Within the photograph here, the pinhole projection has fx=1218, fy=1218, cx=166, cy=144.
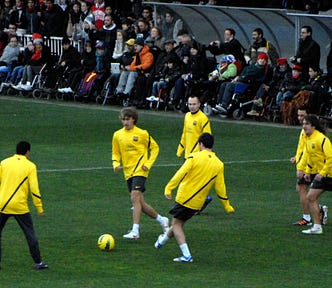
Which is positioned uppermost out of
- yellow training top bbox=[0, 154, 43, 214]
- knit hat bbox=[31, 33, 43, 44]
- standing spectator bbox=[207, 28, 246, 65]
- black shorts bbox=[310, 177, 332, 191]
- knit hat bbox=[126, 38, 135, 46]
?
yellow training top bbox=[0, 154, 43, 214]

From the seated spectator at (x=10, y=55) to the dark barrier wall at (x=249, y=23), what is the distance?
5268 mm

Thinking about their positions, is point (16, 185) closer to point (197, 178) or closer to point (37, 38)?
point (197, 178)

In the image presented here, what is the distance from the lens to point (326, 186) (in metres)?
17.8

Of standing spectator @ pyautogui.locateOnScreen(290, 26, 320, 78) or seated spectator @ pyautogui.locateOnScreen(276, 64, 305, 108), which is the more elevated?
standing spectator @ pyautogui.locateOnScreen(290, 26, 320, 78)

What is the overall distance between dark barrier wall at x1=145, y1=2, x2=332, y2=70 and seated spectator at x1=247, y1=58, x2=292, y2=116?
2202 mm

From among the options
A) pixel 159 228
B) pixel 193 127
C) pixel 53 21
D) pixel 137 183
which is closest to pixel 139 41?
pixel 53 21

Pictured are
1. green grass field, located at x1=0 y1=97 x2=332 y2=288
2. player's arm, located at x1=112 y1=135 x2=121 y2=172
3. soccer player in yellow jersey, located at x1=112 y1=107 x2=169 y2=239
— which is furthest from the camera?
player's arm, located at x1=112 y1=135 x2=121 y2=172

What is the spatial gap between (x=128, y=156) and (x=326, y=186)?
2918 millimetres

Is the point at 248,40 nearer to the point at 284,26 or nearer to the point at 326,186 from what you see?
the point at 284,26

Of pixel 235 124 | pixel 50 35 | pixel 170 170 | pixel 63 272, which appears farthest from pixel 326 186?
pixel 50 35

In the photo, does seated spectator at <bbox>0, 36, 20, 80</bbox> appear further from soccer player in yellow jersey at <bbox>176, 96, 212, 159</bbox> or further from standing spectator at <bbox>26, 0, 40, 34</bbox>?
soccer player in yellow jersey at <bbox>176, 96, 212, 159</bbox>

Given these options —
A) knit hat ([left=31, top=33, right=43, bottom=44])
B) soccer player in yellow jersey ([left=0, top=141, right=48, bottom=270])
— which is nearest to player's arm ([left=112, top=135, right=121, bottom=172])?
soccer player in yellow jersey ([left=0, top=141, right=48, bottom=270])

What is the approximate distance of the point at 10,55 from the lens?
3991 cm

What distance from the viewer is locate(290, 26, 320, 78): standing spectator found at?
30828 millimetres
